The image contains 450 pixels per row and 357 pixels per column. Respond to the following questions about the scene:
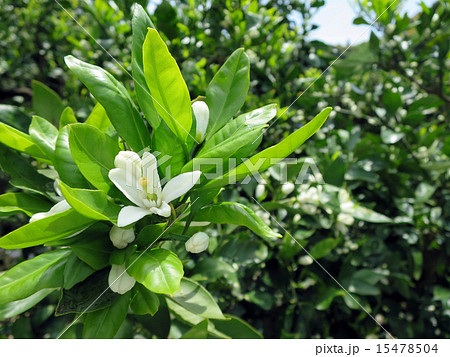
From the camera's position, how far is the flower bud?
0.56 metres

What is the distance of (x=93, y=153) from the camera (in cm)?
57

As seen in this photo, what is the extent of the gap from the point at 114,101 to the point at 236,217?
29 cm

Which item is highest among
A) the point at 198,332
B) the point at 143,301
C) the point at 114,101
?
the point at 114,101

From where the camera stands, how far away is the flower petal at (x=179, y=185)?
0.56 meters

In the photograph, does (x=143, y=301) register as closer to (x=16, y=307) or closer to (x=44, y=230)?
(x=44, y=230)

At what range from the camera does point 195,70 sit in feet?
4.50

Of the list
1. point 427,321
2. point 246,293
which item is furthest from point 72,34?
point 427,321

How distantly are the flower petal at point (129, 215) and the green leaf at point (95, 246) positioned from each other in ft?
0.32

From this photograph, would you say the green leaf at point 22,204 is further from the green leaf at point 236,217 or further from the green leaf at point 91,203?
the green leaf at point 236,217

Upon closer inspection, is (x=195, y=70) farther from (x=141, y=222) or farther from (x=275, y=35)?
(x=141, y=222)

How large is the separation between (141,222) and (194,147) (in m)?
0.17

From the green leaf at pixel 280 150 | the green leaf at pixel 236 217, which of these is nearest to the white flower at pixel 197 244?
the green leaf at pixel 236 217

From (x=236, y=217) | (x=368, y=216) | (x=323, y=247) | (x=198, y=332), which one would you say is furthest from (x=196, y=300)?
(x=368, y=216)

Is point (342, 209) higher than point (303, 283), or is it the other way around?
point (342, 209)
